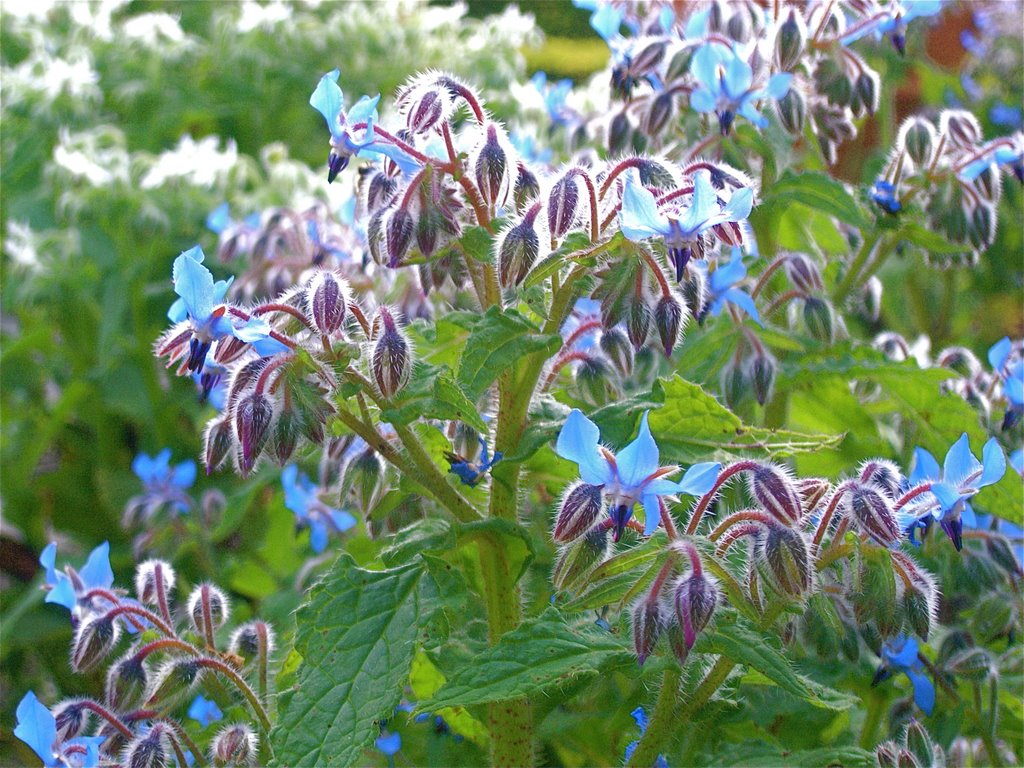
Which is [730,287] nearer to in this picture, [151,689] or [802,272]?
[802,272]

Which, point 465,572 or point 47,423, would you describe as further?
point 47,423

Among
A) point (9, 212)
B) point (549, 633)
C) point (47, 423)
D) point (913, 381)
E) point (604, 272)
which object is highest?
point (604, 272)

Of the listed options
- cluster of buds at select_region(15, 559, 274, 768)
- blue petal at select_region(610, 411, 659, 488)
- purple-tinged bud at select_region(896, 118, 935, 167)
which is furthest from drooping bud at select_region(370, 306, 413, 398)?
purple-tinged bud at select_region(896, 118, 935, 167)

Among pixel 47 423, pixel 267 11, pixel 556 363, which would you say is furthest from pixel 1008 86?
pixel 47 423

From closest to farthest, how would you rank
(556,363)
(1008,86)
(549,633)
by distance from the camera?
1. (549,633)
2. (556,363)
3. (1008,86)

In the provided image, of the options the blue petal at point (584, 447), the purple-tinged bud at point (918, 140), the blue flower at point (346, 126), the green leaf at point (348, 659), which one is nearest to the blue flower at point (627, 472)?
the blue petal at point (584, 447)

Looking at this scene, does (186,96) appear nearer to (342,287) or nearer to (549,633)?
(342,287)

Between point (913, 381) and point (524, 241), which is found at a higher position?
point (524, 241)

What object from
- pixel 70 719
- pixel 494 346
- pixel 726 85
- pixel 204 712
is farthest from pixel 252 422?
pixel 726 85

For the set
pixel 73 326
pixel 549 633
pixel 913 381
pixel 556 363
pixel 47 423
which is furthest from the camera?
pixel 73 326
